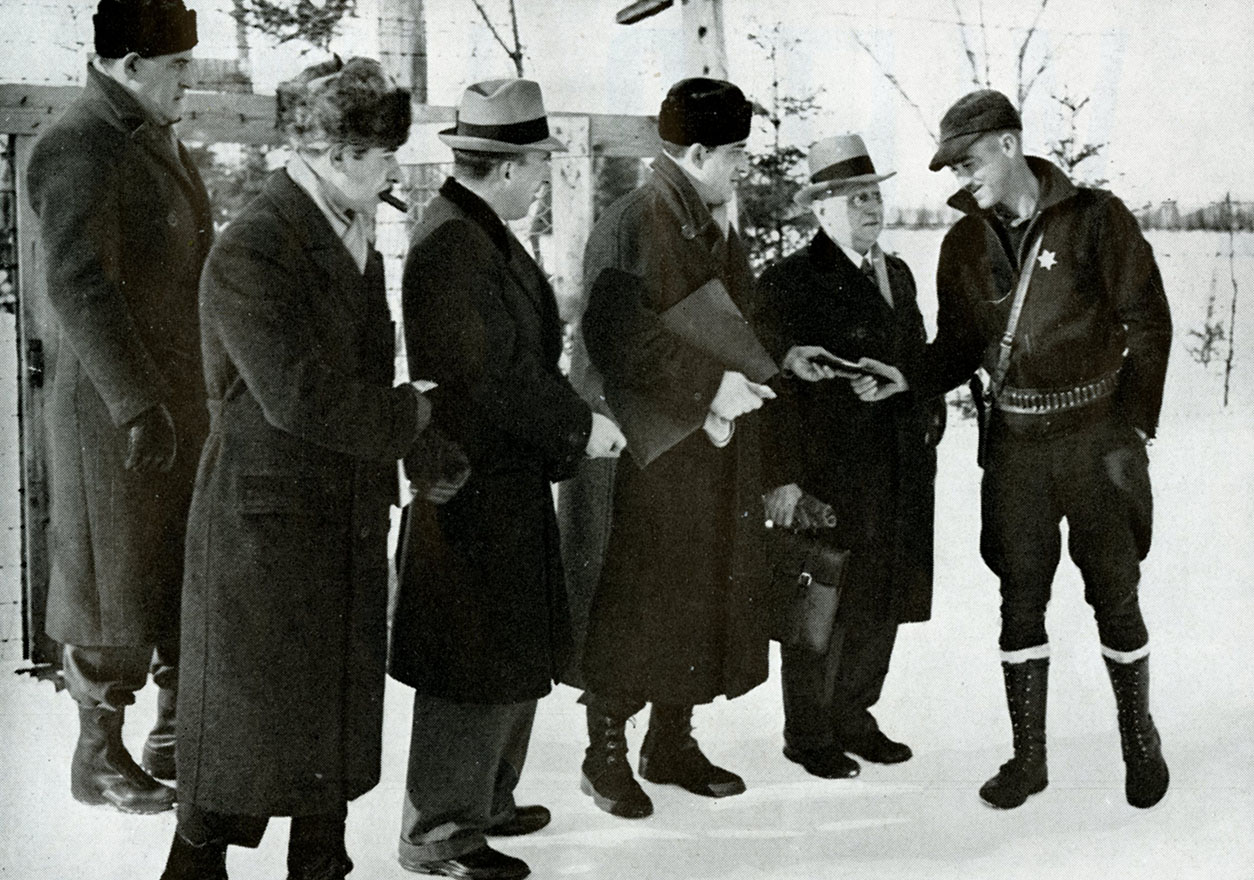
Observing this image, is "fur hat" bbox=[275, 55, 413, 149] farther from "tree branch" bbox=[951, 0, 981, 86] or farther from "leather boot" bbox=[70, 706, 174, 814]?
"tree branch" bbox=[951, 0, 981, 86]

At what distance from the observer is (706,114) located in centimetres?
320

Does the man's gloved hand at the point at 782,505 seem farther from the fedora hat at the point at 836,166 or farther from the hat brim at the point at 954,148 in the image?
the hat brim at the point at 954,148

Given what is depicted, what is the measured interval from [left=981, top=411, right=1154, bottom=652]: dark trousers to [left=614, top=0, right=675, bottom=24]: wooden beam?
1531mm

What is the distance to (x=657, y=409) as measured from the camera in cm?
319

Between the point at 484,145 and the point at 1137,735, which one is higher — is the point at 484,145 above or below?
above

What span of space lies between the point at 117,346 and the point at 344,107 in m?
0.90

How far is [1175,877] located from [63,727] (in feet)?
10.1

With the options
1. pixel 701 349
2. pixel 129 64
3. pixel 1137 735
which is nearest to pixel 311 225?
pixel 129 64

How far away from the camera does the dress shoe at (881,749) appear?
12.0 feet

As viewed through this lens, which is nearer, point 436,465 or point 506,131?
point 436,465

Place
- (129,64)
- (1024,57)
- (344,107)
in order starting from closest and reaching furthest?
(344,107) < (129,64) < (1024,57)

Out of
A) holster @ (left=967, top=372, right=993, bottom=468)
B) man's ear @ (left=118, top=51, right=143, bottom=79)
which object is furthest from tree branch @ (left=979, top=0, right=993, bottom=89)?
man's ear @ (left=118, top=51, right=143, bottom=79)

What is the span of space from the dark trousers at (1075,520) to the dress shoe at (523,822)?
4.55ft

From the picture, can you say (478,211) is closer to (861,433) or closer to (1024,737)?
(861,433)
